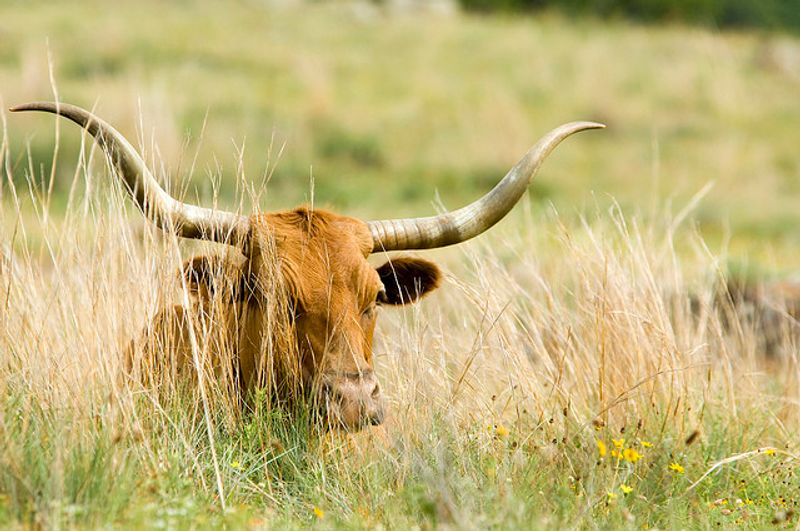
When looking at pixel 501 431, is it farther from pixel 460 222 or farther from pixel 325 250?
pixel 460 222

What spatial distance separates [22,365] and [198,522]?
4.91 ft

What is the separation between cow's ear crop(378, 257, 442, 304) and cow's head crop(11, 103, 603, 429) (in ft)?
0.66

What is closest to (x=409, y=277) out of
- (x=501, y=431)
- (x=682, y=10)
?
(x=501, y=431)

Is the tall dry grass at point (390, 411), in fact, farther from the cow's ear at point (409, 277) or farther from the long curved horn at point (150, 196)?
the cow's ear at point (409, 277)

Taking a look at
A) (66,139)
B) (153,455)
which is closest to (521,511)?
(153,455)

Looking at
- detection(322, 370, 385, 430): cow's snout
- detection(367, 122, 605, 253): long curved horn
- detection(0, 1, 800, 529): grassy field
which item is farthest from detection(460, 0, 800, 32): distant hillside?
detection(322, 370, 385, 430): cow's snout

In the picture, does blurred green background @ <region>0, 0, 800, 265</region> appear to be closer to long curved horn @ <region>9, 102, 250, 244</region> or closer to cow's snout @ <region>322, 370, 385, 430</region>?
long curved horn @ <region>9, 102, 250, 244</region>

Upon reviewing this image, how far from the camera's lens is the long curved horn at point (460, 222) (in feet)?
19.4

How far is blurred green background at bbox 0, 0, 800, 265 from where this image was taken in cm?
1658

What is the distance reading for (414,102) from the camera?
838 inches

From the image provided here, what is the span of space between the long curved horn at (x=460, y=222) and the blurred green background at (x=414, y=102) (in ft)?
25.4

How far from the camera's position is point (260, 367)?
528cm

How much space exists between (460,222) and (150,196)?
1.63 meters

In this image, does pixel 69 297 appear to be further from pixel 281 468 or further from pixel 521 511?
pixel 521 511
